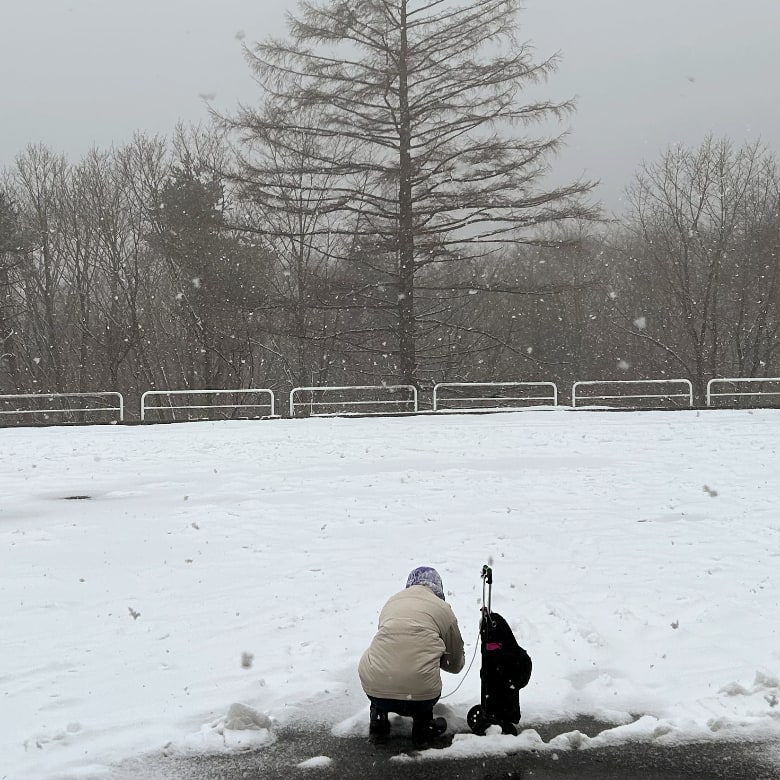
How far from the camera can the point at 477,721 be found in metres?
5.22

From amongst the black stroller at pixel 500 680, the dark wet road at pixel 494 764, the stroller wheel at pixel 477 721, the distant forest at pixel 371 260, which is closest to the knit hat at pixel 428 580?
the black stroller at pixel 500 680

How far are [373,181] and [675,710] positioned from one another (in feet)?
79.4

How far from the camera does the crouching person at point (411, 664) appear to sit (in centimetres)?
500

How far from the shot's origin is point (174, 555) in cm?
955

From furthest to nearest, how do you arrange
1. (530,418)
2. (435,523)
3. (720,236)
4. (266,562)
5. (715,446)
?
(720,236)
(530,418)
(715,446)
(435,523)
(266,562)

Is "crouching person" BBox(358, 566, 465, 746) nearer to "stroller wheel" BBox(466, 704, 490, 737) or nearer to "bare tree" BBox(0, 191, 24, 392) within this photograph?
"stroller wheel" BBox(466, 704, 490, 737)

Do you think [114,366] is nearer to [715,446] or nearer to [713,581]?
[715,446]

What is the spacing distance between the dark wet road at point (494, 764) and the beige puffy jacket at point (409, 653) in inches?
15.4

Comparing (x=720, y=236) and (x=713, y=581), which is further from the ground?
(x=720, y=236)

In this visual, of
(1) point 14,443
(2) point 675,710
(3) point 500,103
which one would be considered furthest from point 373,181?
(2) point 675,710

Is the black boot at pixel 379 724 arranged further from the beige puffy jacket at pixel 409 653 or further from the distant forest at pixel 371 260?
the distant forest at pixel 371 260

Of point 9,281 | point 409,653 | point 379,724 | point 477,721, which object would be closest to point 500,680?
point 477,721

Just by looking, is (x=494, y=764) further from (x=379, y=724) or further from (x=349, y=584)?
(x=349, y=584)

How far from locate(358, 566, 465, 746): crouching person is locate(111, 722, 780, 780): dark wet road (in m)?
0.20
